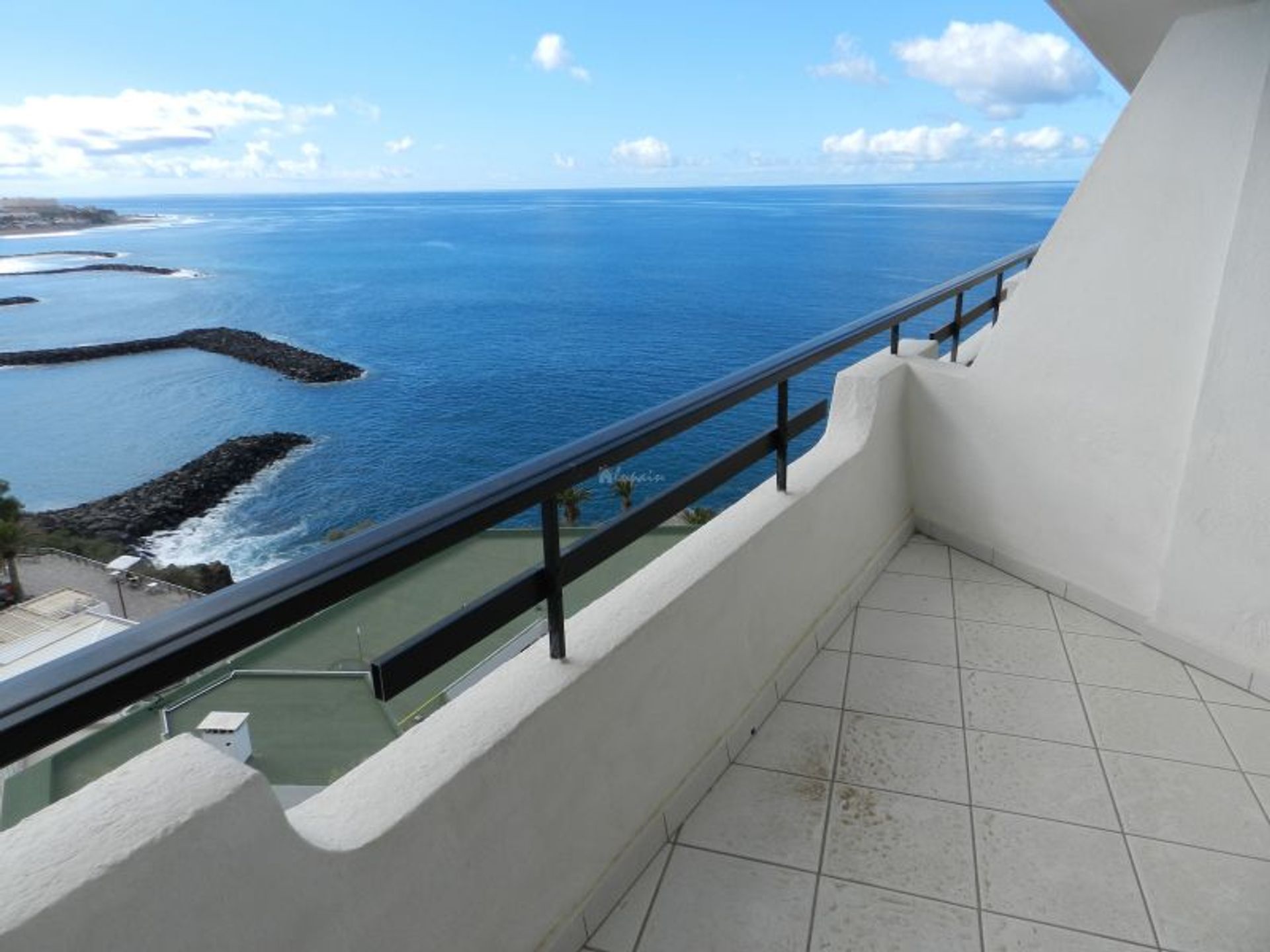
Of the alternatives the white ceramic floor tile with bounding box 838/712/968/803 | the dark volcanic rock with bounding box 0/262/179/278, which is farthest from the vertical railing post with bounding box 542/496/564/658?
the dark volcanic rock with bounding box 0/262/179/278

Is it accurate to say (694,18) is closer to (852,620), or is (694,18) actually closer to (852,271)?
(852,271)

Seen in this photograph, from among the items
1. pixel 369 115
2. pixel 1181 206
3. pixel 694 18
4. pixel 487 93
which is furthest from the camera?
pixel 369 115

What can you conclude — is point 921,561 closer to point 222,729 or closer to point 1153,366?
point 1153,366

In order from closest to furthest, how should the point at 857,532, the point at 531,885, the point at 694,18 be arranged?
the point at 531,885 → the point at 857,532 → the point at 694,18

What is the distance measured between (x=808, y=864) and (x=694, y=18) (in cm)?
12749

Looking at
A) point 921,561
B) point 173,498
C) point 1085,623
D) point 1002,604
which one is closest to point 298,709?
point 921,561

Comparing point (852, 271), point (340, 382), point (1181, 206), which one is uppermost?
point (1181, 206)

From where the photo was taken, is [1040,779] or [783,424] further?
[783,424]

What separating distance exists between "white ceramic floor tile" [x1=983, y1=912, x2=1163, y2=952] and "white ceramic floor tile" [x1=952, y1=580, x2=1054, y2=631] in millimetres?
1450

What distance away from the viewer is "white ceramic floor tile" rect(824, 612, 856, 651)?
288 centimetres

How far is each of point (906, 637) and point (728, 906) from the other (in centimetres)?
144

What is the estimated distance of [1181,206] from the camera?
260cm

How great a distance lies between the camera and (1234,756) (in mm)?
2309

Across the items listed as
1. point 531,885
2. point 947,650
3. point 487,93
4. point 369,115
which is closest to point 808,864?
point 531,885
